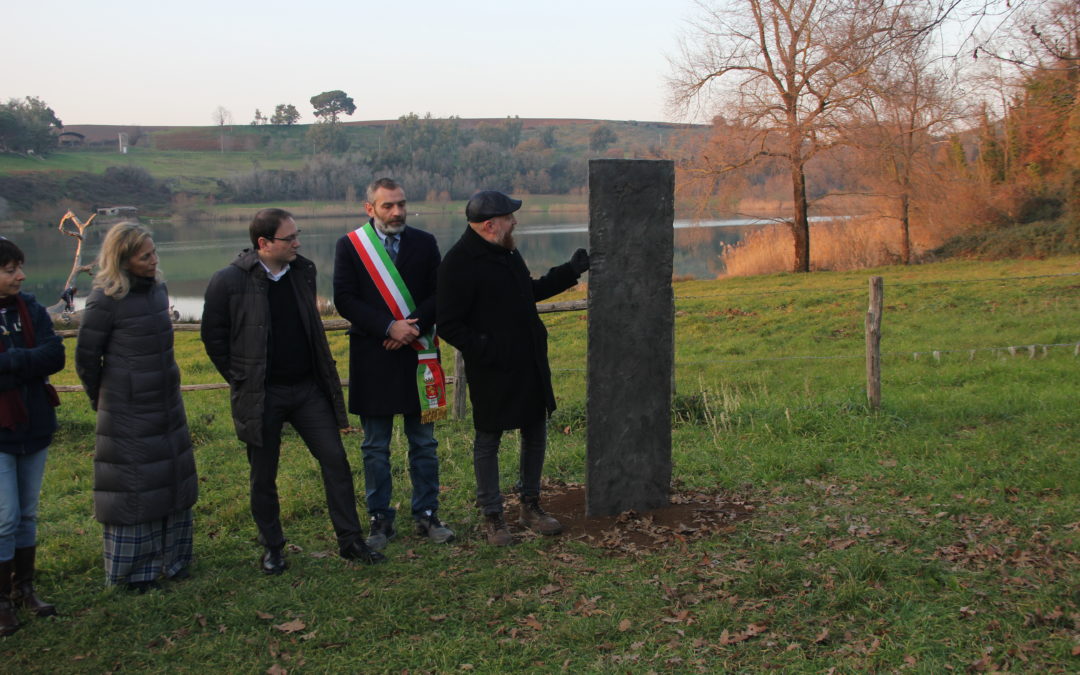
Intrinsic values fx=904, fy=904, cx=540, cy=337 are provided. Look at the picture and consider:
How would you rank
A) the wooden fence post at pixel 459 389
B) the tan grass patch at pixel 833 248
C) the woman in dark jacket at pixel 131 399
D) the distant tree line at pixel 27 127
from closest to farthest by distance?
1. the woman in dark jacket at pixel 131 399
2. the wooden fence post at pixel 459 389
3. the tan grass patch at pixel 833 248
4. the distant tree line at pixel 27 127

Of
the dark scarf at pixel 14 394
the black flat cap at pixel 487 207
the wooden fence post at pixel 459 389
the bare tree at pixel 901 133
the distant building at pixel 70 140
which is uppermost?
the distant building at pixel 70 140

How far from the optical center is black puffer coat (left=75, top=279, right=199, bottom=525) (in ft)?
14.5

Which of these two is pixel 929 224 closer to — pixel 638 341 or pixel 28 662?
pixel 638 341

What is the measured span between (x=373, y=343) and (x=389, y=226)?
2.19 ft

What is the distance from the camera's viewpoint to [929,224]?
91.6ft

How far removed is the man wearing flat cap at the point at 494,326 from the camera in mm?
4855

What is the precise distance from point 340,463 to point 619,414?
5.31 feet

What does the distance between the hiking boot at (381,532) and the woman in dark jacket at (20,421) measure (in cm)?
164

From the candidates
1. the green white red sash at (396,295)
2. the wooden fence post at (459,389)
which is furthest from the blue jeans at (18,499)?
the wooden fence post at (459,389)

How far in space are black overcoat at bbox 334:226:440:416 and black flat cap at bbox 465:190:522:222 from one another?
491mm

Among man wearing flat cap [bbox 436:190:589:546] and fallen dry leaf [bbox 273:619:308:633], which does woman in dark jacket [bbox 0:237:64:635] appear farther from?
man wearing flat cap [bbox 436:190:589:546]

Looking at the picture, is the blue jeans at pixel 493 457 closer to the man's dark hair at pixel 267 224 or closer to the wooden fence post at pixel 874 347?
the man's dark hair at pixel 267 224

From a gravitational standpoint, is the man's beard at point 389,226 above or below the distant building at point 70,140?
below

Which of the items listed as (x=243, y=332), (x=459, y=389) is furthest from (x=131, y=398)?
(x=459, y=389)
